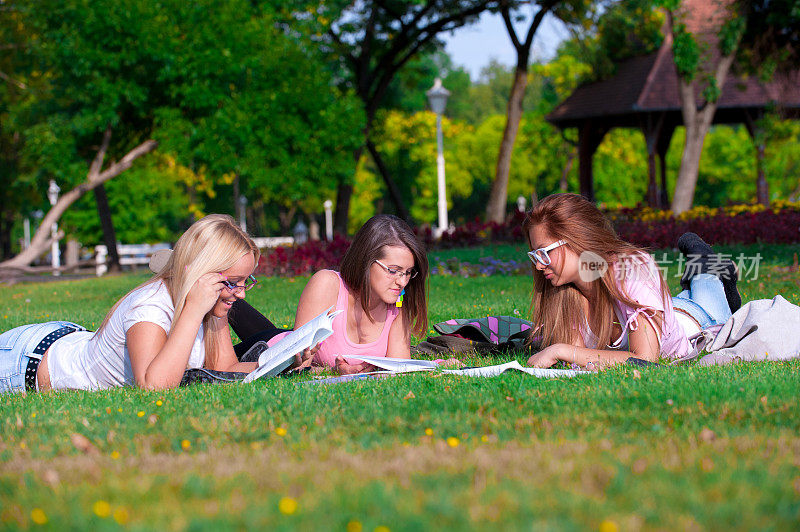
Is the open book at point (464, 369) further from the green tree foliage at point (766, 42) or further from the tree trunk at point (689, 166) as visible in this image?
the tree trunk at point (689, 166)

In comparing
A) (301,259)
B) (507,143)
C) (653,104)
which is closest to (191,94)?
(301,259)

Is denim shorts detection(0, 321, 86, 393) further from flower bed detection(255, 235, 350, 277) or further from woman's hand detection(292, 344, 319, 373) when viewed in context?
flower bed detection(255, 235, 350, 277)

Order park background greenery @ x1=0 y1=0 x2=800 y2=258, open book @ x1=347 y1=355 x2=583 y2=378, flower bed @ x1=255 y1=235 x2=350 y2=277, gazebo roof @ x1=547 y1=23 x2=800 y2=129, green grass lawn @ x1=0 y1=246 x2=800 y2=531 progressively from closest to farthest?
green grass lawn @ x1=0 y1=246 x2=800 y2=531 → open book @ x1=347 y1=355 x2=583 y2=378 → flower bed @ x1=255 y1=235 x2=350 y2=277 → park background greenery @ x1=0 y1=0 x2=800 y2=258 → gazebo roof @ x1=547 y1=23 x2=800 y2=129

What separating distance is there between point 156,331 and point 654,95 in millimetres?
19029

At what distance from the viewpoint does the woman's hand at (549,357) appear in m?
4.92

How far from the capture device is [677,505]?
7.73ft

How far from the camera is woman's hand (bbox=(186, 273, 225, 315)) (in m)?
4.44

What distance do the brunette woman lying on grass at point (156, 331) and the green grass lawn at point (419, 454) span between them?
Result: 0.83 feet

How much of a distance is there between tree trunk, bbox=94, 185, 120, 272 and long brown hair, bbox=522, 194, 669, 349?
61.3 ft

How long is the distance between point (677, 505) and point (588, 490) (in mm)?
267

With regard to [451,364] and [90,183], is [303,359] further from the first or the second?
[90,183]

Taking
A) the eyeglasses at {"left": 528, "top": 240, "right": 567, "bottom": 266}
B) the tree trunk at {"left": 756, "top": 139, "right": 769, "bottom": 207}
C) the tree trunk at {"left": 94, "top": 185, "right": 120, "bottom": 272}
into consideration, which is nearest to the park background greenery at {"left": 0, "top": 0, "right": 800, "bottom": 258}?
the tree trunk at {"left": 756, "top": 139, "right": 769, "bottom": 207}

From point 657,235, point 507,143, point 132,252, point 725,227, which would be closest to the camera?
point 725,227

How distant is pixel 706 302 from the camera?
626cm
